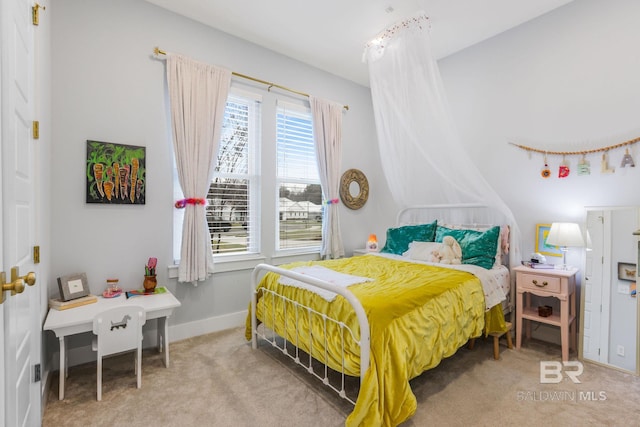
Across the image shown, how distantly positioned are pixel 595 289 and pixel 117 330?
362 centimetres

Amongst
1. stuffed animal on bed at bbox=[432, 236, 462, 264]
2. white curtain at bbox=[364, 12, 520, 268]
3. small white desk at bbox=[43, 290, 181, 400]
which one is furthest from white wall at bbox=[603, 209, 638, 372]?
small white desk at bbox=[43, 290, 181, 400]

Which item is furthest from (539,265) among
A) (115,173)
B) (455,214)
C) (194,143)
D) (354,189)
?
(115,173)

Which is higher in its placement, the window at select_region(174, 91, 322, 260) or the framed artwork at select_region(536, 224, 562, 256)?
the window at select_region(174, 91, 322, 260)

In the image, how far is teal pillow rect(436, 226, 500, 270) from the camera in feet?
9.55

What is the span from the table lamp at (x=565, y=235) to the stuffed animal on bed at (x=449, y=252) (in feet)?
2.39

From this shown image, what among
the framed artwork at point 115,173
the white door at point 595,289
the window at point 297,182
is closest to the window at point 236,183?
the window at point 297,182

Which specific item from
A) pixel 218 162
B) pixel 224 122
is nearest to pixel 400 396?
pixel 218 162

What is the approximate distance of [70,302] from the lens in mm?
2322

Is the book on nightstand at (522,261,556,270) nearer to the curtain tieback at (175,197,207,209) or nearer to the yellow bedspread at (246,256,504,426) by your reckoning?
the yellow bedspread at (246,256,504,426)

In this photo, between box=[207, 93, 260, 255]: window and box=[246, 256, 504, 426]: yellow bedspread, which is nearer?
box=[246, 256, 504, 426]: yellow bedspread

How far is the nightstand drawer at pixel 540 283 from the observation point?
104 inches

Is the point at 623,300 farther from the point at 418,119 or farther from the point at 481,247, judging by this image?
the point at 418,119

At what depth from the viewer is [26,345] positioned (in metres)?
1.41

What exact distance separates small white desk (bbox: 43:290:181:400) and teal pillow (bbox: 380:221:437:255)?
231 centimetres
